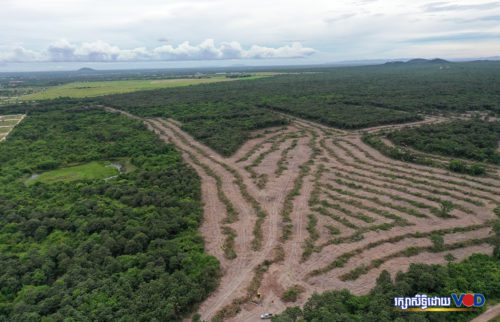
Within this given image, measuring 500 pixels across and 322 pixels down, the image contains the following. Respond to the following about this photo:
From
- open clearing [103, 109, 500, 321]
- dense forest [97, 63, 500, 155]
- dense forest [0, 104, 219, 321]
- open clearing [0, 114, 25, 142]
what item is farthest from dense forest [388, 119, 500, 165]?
open clearing [0, 114, 25, 142]

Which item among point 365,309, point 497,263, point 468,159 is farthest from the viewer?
point 468,159

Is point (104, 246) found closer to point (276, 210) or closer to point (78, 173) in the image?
point (276, 210)

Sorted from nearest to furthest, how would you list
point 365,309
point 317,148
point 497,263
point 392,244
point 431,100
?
point 365,309
point 497,263
point 392,244
point 317,148
point 431,100

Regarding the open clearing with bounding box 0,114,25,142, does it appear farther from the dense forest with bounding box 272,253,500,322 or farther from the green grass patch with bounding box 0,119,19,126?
the dense forest with bounding box 272,253,500,322

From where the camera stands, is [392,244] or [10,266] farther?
[392,244]

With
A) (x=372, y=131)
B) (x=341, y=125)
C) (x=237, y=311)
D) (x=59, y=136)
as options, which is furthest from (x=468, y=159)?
(x=59, y=136)

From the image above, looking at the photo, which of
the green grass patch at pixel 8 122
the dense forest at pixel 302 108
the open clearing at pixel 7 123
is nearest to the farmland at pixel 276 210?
the dense forest at pixel 302 108

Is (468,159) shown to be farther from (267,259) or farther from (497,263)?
(267,259)
